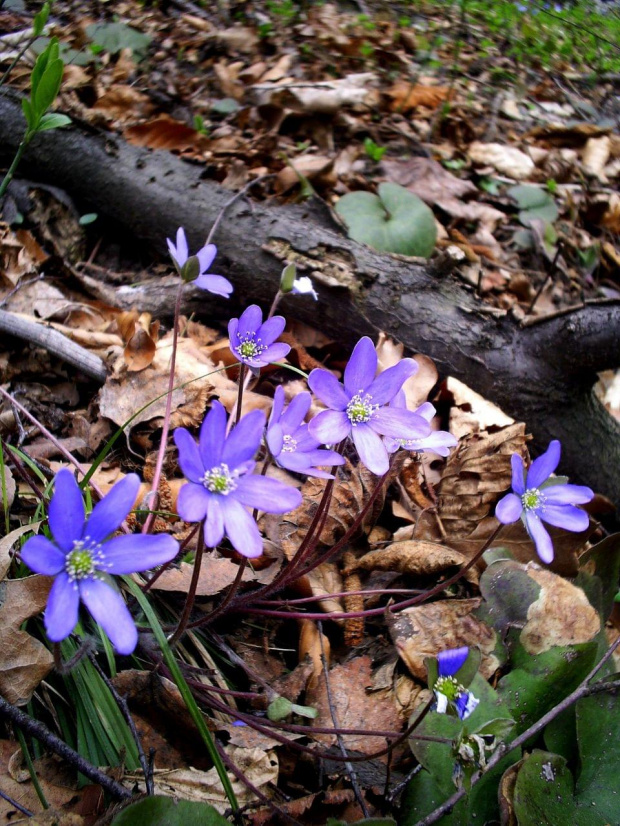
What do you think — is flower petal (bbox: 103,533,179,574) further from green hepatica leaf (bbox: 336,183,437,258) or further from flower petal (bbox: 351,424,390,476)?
green hepatica leaf (bbox: 336,183,437,258)

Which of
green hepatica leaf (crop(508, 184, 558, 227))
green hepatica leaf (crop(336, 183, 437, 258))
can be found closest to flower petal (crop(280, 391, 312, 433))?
green hepatica leaf (crop(336, 183, 437, 258))

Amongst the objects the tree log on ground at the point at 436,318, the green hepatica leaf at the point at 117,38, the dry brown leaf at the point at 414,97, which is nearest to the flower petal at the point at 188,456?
the tree log on ground at the point at 436,318

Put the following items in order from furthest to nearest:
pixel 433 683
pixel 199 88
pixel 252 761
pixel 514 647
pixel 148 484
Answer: pixel 199 88 < pixel 148 484 < pixel 514 647 < pixel 252 761 < pixel 433 683

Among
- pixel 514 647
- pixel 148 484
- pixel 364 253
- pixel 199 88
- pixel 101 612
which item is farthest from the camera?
pixel 199 88

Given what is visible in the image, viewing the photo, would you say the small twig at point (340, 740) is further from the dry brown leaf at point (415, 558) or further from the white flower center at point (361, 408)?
the white flower center at point (361, 408)

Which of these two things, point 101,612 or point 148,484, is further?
point 148,484

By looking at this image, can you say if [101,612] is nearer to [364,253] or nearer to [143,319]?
[143,319]

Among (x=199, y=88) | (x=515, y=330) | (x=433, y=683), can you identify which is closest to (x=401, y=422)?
(x=433, y=683)
